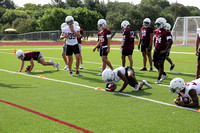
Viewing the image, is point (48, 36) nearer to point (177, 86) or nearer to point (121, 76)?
point (121, 76)

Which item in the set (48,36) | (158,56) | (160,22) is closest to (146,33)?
(158,56)

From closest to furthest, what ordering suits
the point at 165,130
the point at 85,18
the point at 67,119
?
the point at 165,130 < the point at 67,119 < the point at 85,18

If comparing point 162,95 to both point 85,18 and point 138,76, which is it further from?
point 85,18

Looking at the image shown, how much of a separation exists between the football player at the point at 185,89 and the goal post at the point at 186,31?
1044 inches

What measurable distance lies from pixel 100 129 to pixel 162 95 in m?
3.06

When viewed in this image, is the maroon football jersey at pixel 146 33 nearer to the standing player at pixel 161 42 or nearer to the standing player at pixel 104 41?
the standing player at pixel 104 41

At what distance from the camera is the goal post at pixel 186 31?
105 feet

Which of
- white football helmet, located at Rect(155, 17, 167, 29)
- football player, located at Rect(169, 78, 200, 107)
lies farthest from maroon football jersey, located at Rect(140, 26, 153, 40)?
football player, located at Rect(169, 78, 200, 107)

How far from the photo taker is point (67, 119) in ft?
18.2

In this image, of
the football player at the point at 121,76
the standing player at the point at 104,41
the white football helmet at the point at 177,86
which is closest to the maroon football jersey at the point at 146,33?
the standing player at the point at 104,41

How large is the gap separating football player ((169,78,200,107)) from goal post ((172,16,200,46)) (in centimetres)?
2652

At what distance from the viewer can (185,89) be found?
6.29 m

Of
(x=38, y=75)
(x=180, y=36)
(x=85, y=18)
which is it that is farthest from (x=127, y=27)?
(x=85, y=18)

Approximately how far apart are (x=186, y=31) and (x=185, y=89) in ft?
88.3
